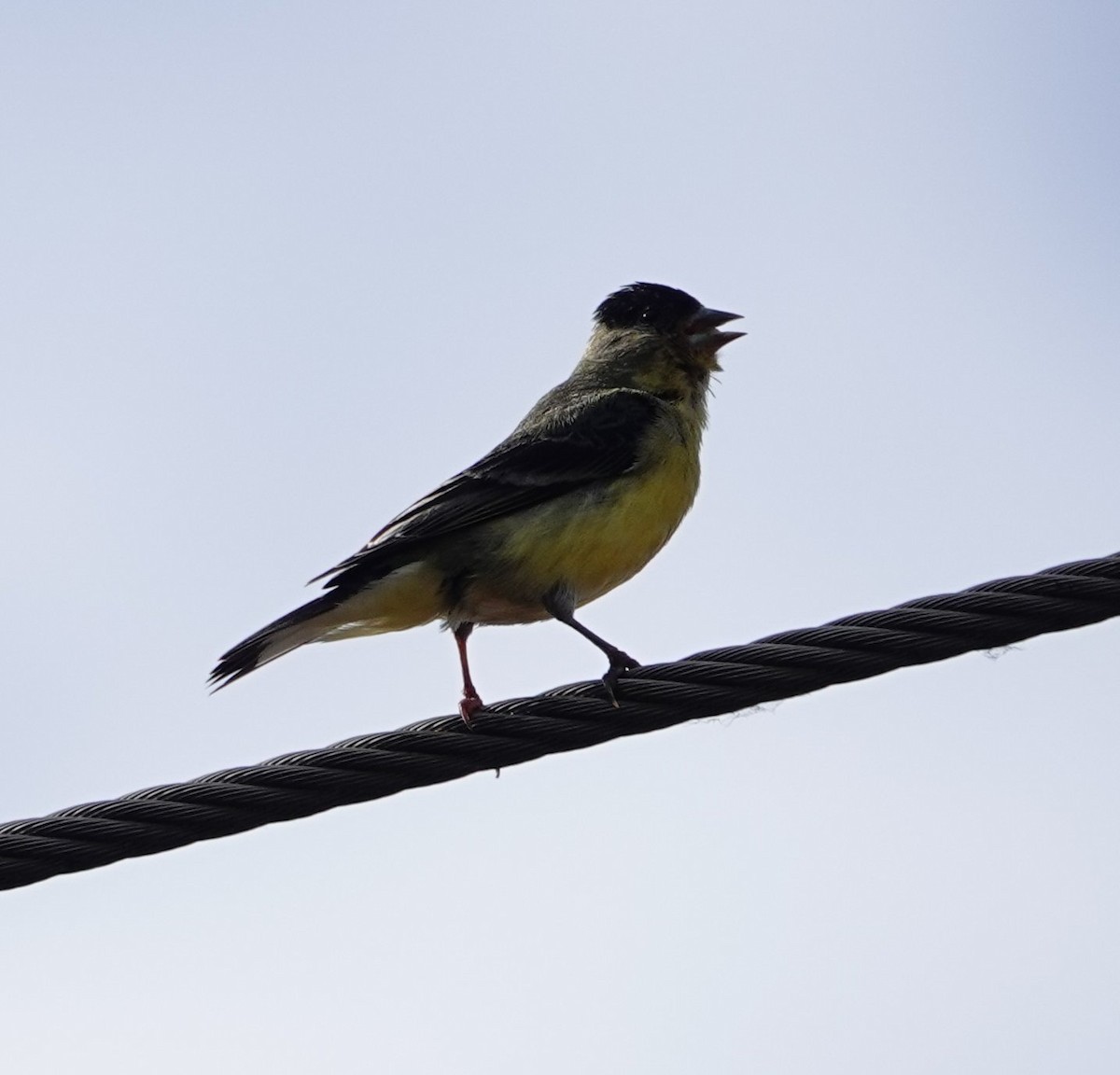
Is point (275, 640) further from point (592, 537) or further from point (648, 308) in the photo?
point (648, 308)

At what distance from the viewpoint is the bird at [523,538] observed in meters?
7.32

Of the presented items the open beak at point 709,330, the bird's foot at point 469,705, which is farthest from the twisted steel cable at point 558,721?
the open beak at point 709,330

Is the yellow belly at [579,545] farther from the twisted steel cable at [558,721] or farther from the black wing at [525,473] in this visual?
the twisted steel cable at [558,721]

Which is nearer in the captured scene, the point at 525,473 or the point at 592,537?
the point at 592,537

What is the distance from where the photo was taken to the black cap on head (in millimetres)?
9438

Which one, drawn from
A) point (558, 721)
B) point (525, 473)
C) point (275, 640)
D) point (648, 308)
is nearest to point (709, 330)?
point (648, 308)

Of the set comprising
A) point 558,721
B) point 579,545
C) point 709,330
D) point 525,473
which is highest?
point 709,330

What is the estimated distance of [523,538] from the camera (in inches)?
293

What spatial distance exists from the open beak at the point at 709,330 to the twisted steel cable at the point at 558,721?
4.32 m

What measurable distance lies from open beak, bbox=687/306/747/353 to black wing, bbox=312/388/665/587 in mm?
962

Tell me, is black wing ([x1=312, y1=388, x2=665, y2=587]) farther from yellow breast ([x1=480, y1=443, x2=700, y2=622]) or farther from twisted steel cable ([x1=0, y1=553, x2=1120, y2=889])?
twisted steel cable ([x1=0, y1=553, x2=1120, y2=889])

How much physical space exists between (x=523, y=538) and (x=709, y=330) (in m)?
2.33

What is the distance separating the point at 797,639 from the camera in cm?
481

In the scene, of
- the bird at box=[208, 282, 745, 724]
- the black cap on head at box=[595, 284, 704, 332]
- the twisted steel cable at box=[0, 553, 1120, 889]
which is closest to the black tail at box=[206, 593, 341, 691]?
the bird at box=[208, 282, 745, 724]
